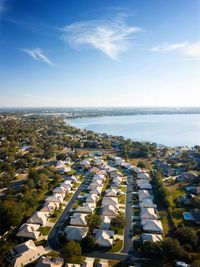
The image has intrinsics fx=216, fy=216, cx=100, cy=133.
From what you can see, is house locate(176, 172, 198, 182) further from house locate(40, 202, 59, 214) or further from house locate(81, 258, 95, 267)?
house locate(81, 258, 95, 267)

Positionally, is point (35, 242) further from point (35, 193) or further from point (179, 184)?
point (179, 184)

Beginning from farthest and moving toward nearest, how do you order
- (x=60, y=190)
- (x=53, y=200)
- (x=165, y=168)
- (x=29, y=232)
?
(x=165, y=168) → (x=60, y=190) → (x=53, y=200) → (x=29, y=232)

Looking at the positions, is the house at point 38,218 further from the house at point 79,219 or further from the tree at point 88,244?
the tree at point 88,244

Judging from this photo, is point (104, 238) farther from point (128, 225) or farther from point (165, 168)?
point (165, 168)

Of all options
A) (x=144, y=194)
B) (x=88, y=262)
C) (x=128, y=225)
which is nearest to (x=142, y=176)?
(x=144, y=194)

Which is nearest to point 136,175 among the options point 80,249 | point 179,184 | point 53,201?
point 179,184

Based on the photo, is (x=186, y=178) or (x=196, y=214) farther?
(x=186, y=178)
